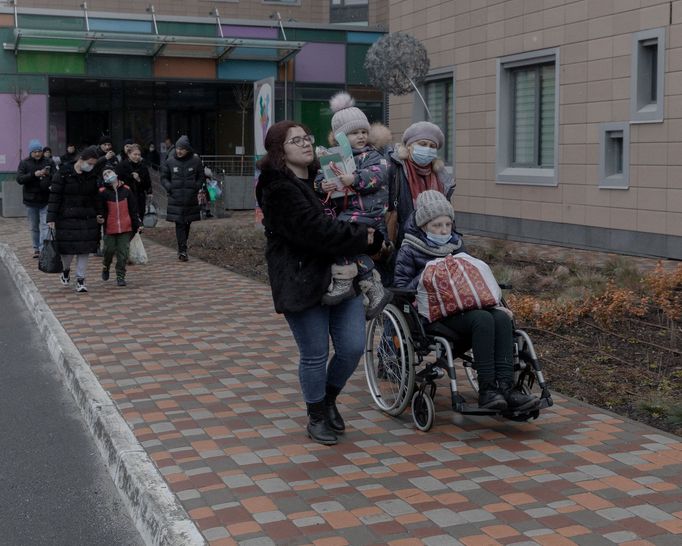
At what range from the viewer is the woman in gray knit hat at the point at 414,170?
23.2 ft

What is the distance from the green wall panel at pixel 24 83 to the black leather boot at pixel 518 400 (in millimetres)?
26075

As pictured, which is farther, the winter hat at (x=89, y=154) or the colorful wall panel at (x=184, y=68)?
the colorful wall panel at (x=184, y=68)

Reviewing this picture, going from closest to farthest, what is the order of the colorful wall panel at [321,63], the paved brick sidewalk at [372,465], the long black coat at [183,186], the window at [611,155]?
the paved brick sidewalk at [372,465]
the window at [611,155]
the long black coat at [183,186]
the colorful wall panel at [321,63]

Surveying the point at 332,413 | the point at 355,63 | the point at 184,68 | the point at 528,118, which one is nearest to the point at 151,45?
the point at 184,68

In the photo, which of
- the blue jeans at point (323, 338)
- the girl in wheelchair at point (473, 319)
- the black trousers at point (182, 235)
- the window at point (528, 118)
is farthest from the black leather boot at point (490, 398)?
the window at point (528, 118)

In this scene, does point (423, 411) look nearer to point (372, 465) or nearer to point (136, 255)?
point (372, 465)

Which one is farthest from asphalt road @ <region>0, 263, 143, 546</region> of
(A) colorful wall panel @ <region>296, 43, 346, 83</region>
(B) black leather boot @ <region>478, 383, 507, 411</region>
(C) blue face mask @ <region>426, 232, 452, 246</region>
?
(A) colorful wall panel @ <region>296, 43, 346, 83</region>

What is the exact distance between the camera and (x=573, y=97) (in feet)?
54.7

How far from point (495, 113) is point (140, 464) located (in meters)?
14.5

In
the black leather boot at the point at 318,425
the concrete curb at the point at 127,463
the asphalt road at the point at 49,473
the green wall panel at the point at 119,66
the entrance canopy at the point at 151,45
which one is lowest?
the asphalt road at the point at 49,473

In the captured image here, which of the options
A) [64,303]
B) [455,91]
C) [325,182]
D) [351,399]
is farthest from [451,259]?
[455,91]

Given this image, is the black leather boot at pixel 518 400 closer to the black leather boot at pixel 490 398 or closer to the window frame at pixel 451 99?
the black leather boot at pixel 490 398

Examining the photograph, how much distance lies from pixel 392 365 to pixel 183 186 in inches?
400

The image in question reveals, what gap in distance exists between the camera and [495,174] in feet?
62.3
